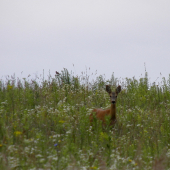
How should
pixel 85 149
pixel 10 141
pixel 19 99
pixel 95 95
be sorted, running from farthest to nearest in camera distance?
pixel 95 95 < pixel 19 99 < pixel 85 149 < pixel 10 141

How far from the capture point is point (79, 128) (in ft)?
21.4

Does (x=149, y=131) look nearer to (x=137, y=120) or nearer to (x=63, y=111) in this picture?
(x=137, y=120)

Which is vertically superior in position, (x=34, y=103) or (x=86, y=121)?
(x=34, y=103)

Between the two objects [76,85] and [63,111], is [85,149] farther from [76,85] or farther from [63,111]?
[76,85]

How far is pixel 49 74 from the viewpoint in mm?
11492

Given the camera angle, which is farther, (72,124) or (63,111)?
(63,111)

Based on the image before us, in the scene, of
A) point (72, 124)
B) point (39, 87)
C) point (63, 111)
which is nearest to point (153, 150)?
point (72, 124)

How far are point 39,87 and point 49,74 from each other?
1.25 m

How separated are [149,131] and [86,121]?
1381 mm

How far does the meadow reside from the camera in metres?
4.50

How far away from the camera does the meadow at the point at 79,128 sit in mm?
4500

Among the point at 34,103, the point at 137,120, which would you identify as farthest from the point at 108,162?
the point at 34,103

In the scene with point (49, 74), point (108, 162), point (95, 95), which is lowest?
point (108, 162)

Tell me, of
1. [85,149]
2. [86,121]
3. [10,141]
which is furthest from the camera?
[86,121]
